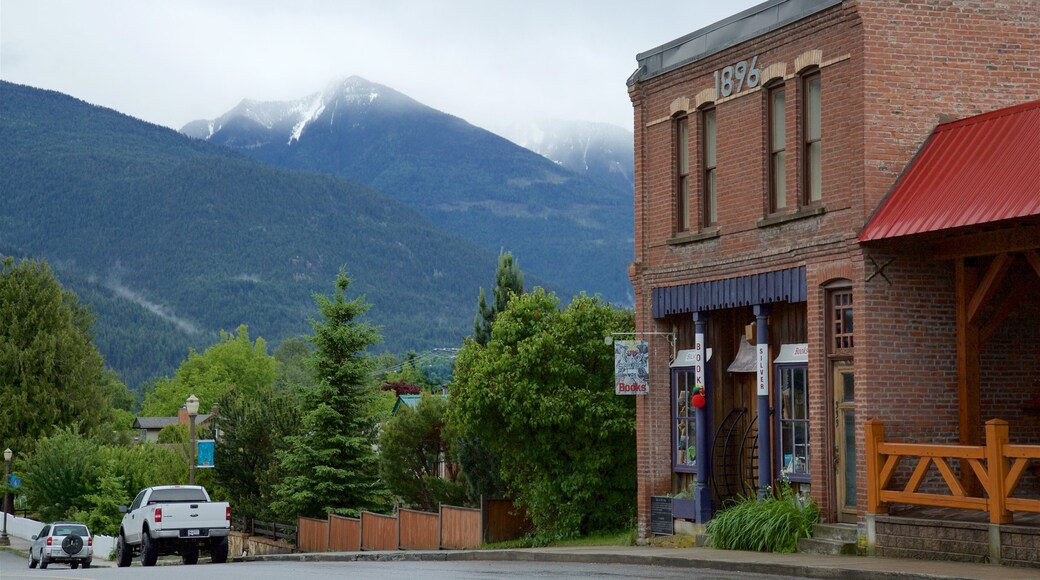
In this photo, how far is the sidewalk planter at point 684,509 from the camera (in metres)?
25.7

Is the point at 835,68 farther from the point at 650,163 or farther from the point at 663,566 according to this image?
the point at 663,566

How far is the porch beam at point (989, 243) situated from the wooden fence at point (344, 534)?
78.5 ft

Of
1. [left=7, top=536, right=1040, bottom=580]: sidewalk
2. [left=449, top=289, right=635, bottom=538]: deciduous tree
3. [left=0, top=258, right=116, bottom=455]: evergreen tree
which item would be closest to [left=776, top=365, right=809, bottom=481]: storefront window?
[left=7, top=536, right=1040, bottom=580]: sidewalk

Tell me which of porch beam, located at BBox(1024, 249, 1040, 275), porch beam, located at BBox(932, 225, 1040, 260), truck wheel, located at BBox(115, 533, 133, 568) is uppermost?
porch beam, located at BBox(932, 225, 1040, 260)

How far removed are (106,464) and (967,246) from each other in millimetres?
48304

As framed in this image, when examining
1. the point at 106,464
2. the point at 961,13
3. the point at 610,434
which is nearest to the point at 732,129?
the point at 961,13

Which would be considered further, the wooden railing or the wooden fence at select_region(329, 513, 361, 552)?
the wooden fence at select_region(329, 513, 361, 552)

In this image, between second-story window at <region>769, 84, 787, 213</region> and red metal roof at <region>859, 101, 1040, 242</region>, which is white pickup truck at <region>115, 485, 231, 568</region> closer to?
second-story window at <region>769, 84, 787, 213</region>

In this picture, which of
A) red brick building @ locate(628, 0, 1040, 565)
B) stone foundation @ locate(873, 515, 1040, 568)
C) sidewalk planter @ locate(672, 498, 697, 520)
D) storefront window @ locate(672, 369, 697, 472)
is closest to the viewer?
stone foundation @ locate(873, 515, 1040, 568)

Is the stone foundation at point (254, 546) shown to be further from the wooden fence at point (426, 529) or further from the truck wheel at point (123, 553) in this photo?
the truck wheel at point (123, 553)

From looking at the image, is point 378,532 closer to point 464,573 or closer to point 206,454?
point 206,454

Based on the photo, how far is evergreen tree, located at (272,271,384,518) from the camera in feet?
147

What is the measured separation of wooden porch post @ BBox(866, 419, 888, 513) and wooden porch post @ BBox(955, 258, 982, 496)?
4.47 ft

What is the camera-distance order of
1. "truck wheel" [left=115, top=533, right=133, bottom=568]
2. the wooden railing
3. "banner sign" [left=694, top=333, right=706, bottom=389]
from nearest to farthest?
the wooden railing, "banner sign" [left=694, top=333, right=706, bottom=389], "truck wheel" [left=115, top=533, right=133, bottom=568]
